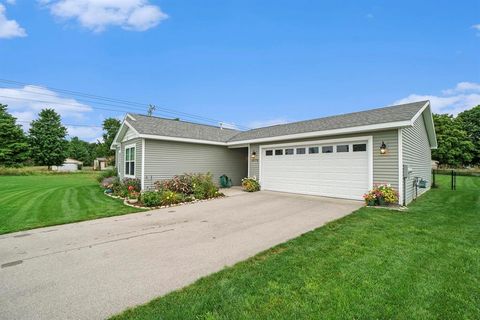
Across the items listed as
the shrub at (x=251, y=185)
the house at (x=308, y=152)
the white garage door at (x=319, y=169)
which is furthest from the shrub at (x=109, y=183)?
the white garage door at (x=319, y=169)

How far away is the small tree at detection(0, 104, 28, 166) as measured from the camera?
34.2 m

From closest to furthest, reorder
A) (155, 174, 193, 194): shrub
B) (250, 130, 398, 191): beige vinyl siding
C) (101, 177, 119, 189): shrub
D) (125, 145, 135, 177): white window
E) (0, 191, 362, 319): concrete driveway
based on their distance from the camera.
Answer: (0, 191, 362, 319): concrete driveway
(250, 130, 398, 191): beige vinyl siding
(155, 174, 193, 194): shrub
(125, 145, 135, 177): white window
(101, 177, 119, 189): shrub

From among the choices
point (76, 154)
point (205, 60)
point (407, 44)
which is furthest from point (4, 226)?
point (76, 154)

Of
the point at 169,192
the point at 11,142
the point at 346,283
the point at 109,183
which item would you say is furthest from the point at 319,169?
the point at 11,142

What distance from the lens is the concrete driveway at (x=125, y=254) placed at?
2957mm

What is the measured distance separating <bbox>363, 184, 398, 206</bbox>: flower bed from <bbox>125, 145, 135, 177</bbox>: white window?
1119cm

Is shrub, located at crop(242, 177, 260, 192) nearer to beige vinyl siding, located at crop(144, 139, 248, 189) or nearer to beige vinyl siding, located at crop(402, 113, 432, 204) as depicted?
beige vinyl siding, located at crop(144, 139, 248, 189)

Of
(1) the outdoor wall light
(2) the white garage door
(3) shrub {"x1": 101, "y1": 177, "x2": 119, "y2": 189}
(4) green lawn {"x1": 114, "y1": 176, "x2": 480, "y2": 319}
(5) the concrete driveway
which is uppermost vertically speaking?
(1) the outdoor wall light

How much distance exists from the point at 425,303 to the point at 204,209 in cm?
668

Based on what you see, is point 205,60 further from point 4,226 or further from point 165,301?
point 165,301

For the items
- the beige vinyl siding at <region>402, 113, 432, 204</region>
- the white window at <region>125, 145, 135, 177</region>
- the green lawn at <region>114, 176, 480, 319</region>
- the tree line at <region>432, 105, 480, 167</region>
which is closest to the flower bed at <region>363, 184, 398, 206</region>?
the beige vinyl siding at <region>402, 113, 432, 204</region>

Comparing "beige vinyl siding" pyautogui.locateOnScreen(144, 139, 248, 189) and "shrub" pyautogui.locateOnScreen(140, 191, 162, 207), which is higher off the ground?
"beige vinyl siding" pyautogui.locateOnScreen(144, 139, 248, 189)

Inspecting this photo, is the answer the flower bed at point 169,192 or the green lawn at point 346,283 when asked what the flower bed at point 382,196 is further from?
the flower bed at point 169,192

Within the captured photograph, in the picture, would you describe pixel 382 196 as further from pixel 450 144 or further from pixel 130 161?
pixel 450 144
